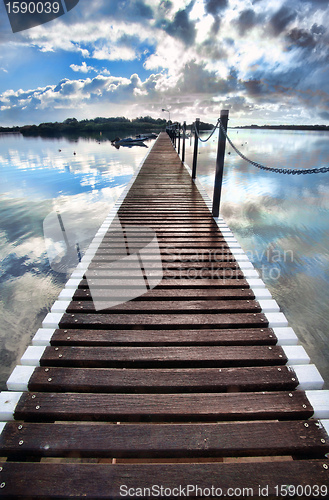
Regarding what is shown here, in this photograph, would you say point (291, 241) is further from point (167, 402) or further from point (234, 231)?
point (167, 402)

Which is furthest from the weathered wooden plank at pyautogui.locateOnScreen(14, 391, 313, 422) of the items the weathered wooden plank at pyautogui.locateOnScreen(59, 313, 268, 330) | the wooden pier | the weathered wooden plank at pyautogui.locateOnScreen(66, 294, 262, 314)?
the weathered wooden plank at pyautogui.locateOnScreen(66, 294, 262, 314)

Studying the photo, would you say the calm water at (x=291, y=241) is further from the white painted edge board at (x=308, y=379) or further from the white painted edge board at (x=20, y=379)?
the white painted edge board at (x=20, y=379)

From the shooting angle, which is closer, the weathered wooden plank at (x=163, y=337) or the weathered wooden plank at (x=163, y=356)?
the weathered wooden plank at (x=163, y=356)

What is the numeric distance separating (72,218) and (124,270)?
29.8 ft

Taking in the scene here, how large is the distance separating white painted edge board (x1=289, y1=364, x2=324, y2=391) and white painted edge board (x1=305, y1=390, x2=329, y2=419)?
0.06 meters

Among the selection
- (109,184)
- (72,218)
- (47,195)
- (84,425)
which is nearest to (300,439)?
(84,425)

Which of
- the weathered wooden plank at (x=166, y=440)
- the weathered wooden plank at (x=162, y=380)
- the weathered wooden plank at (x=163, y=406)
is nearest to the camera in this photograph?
the weathered wooden plank at (x=166, y=440)

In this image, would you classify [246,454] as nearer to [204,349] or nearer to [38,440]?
[204,349]

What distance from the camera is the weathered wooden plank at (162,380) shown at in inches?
75.6

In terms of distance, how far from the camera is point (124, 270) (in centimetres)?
338

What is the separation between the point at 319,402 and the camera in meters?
1.81

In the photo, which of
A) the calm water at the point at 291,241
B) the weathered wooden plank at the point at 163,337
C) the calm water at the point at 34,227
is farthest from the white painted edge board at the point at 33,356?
the calm water at the point at 291,241

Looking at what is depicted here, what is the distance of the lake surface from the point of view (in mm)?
5191

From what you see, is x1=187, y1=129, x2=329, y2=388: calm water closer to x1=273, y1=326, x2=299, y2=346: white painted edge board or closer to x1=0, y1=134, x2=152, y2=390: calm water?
x1=273, y1=326, x2=299, y2=346: white painted edge board
